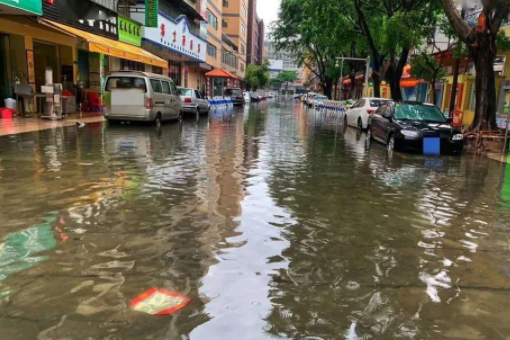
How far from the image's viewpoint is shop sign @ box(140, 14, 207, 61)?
29.4 metres

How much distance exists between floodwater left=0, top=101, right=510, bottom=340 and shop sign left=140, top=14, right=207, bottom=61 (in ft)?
70.7

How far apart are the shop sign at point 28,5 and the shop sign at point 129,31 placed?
8.82 m

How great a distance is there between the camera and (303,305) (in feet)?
12.1

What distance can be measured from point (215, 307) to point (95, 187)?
4.43 meters

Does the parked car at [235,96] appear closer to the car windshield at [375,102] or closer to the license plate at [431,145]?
the car windshield at [375,102]

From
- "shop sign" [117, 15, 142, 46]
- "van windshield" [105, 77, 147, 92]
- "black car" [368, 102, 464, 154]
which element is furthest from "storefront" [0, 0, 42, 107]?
"black car" [368, 102, 464, 154]

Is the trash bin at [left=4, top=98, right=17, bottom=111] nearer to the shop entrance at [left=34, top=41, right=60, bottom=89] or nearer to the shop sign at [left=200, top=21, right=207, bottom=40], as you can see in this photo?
the shop entrance at [left=34, top=41, right=60, bottom=89]

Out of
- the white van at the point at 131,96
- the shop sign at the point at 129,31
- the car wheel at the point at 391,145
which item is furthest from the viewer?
the shop sign at the point at 129,31

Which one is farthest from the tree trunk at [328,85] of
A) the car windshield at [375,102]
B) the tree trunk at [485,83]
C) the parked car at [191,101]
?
the tree trunk at [485,83]

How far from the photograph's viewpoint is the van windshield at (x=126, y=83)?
16.4m

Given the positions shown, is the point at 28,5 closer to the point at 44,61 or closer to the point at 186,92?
the point at 44,61

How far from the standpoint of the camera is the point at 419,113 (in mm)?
13883

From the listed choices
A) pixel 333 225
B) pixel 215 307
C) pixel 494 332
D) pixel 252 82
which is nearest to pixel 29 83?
pixel 333 225

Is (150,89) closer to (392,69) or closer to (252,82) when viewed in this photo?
(392,69)
